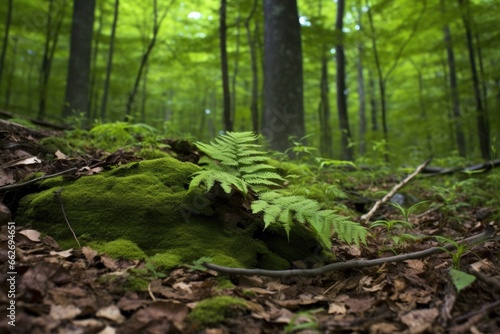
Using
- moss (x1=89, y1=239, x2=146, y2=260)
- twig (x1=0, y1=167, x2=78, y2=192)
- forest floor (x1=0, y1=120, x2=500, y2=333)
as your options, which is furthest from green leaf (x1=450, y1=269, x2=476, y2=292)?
twig (x1=0, y1=167, x2=78, y2=192)

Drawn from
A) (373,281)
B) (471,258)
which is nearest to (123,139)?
(373,281)

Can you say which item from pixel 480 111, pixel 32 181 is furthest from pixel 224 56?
pixel 480 111

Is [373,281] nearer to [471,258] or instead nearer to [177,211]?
[471,258]

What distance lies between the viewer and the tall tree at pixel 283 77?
526 centimetres

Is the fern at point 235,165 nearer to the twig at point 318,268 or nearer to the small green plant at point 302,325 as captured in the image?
the twig at point 318,268

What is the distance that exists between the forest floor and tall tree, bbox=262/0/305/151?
349 cm

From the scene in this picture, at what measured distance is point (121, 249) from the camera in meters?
1.75

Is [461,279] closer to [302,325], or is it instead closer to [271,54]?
[302,325]

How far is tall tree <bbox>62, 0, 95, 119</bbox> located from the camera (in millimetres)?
7535

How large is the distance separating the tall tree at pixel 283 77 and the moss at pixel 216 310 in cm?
396

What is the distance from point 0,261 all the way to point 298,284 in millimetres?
1459

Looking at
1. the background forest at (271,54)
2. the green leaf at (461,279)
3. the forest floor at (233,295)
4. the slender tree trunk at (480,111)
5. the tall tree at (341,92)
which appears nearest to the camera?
the forest floor at (233,295)

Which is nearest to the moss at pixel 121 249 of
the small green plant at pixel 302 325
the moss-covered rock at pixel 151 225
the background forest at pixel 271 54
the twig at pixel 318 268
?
the moss-covered rock at pixel 151 225

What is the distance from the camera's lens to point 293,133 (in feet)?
17.1
